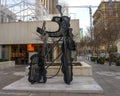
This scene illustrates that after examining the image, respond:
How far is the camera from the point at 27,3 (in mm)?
49750

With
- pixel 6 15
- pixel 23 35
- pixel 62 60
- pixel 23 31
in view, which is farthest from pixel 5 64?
pixel 62 60

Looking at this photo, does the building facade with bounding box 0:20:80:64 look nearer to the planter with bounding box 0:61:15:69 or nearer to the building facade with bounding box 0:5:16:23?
the building facade with bounding box 0:5:16:23

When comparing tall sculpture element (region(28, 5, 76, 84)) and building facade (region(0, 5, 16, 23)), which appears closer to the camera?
tall sculpture element (region(28, 5, 76, 84))

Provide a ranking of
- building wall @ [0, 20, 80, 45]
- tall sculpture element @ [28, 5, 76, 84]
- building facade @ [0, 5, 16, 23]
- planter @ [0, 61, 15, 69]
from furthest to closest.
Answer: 1. building facade @ [0, 5, 16, 23]
2. building wall @ [0, 20, 80, 45]
3. planter @ [0, 61, 15, 69]
4. tall sculpture element @ [28, 5, 76, 84]

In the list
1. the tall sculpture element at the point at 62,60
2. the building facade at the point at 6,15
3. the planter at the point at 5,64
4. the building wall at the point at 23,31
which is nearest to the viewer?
the tall sculpture element at the point at 62,60

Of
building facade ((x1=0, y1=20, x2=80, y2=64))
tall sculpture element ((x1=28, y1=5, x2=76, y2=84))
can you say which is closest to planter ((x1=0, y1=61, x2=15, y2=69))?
building facade ((x1=0, y1=20, x2=80, y2=64))

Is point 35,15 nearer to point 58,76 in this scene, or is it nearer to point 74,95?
point 58,76

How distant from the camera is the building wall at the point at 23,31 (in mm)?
38781

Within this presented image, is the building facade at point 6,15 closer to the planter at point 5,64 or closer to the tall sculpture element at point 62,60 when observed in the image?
the planter at point 5,64

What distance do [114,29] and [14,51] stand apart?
50.0 ft

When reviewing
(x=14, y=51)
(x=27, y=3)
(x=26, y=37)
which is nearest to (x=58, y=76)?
(x=26, y=37)

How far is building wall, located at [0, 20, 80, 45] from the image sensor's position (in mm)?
38781

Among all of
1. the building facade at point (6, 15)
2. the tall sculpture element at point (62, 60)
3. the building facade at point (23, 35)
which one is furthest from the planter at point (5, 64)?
the tall sculpture element at point (62, 60)

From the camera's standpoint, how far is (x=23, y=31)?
39.2 meters
